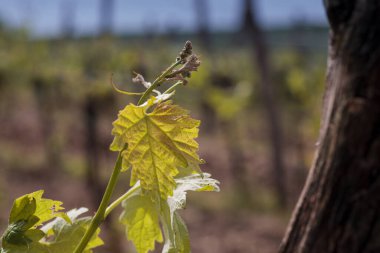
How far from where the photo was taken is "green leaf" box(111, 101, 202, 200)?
2.66ft

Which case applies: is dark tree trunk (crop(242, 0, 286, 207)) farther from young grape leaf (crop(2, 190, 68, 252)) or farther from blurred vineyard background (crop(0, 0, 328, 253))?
young grape leaf (crop(2, 190, 68, 252))

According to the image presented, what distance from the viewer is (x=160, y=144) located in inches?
32.6

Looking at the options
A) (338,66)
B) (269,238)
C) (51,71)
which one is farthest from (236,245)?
(338,66)

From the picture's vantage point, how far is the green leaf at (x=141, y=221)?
958 mm

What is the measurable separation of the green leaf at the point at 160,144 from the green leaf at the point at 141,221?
0.13 meters

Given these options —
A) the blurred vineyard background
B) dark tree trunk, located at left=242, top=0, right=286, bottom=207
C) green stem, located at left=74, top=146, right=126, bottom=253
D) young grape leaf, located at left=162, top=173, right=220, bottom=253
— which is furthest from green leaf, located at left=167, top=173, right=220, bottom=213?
dark tree trunk, located at left=242, top=0, right=286, bottom=207

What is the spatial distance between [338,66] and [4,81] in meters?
10.0

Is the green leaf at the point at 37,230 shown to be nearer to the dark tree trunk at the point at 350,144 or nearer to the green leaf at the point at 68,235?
the green leaf at the point at 68,235

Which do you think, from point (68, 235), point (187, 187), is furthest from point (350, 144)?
point (68, 235)

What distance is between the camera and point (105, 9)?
1482 cm

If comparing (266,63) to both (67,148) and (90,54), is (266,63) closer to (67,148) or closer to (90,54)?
(90,54)

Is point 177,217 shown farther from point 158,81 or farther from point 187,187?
point 158,81

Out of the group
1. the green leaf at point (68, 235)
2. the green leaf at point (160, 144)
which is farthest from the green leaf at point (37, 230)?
the green leaf at point (160, 144)

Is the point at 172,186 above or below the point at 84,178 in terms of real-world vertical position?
above
